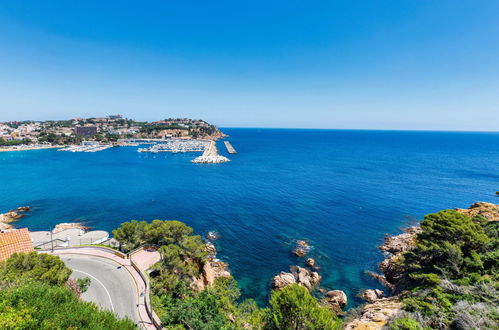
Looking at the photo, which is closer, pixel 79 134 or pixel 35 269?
pixel 35 269

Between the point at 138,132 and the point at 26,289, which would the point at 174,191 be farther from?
the point at 138,132

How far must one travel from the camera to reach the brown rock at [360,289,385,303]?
21.4 m

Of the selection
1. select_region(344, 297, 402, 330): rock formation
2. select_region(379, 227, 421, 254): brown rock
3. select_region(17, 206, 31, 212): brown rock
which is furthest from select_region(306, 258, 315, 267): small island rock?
select_region(17, 206, 31, 212): brown rock

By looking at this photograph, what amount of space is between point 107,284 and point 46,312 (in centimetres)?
847

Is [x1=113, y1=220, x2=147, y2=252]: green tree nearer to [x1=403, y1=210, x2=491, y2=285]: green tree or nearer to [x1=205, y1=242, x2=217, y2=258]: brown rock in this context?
[x1=205, y1=242, x2=217, y2=258]: brown rock

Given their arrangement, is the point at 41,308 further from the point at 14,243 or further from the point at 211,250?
the point at 211,250

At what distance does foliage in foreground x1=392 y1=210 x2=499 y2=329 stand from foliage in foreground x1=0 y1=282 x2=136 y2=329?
15343 mm

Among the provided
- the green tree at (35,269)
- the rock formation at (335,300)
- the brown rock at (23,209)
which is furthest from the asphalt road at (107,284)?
the brown rock at (23,209)

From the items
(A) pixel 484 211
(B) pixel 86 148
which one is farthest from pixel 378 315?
(B) pixel 86 148

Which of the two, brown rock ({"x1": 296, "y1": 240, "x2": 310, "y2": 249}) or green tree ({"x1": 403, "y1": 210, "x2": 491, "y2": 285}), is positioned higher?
green tree ({"x1": 403, "y1": 210, "x2": 491, "y2": 285})

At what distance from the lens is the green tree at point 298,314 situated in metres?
12.3

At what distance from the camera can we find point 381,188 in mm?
55000

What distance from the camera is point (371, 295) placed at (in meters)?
21.7

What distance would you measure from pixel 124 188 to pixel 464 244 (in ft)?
199
